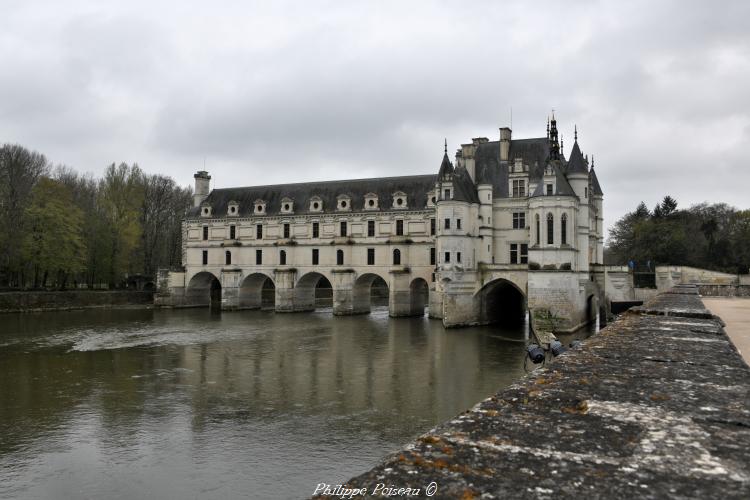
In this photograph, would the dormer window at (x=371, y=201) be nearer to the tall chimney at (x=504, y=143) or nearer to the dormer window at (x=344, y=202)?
the dormer window at (x=344, y=202)

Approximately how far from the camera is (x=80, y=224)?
157 feet

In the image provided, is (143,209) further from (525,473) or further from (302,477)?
(525,473)

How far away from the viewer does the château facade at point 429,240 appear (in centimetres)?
3105

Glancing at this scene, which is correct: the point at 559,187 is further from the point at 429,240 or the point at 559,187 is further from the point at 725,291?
the point at 429,240

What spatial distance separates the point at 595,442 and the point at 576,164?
33.5 m

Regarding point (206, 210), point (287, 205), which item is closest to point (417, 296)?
point (287, 205)

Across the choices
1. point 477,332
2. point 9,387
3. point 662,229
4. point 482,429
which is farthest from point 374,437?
point 662,229

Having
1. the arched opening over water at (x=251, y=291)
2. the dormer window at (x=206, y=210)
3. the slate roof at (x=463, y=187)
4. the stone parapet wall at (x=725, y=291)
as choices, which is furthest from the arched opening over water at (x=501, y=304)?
the dormer window at (x=206, y=210)

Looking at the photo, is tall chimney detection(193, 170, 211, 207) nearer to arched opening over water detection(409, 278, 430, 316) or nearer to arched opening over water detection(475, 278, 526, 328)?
arched opening over water detection(409, 278, 430, 316)

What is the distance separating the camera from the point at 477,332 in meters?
31.7

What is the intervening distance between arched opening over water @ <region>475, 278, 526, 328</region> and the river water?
4390 mm

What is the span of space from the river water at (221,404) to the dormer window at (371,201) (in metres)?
15.2

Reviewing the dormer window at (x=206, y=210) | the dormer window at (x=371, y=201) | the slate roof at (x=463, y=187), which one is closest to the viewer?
the slate roof at (x=463, y=187)

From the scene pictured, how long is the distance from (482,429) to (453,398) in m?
13.1
